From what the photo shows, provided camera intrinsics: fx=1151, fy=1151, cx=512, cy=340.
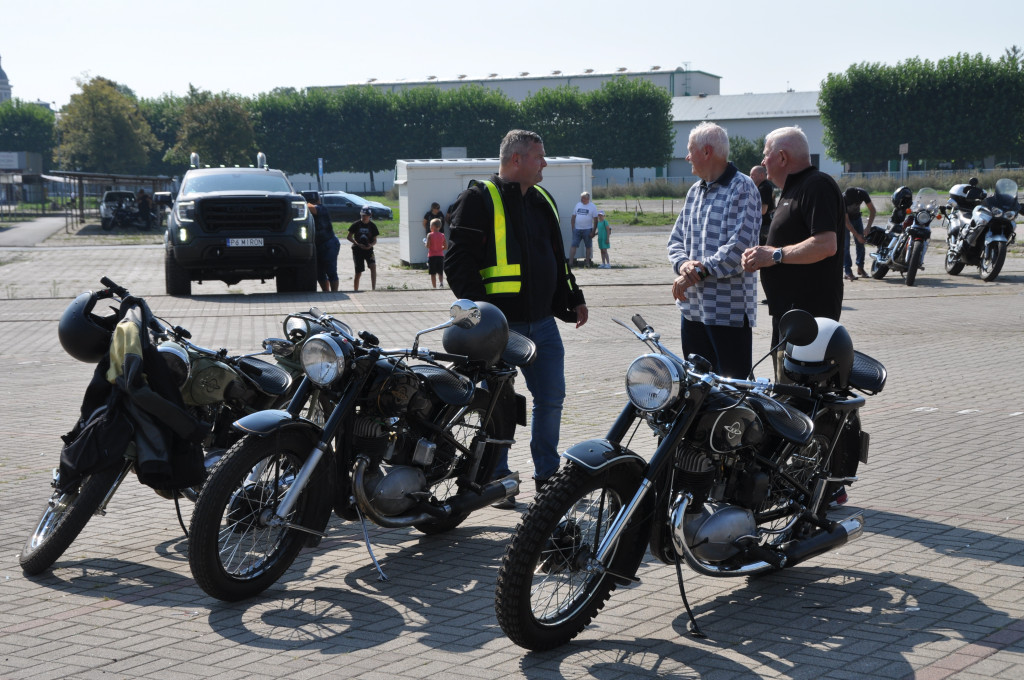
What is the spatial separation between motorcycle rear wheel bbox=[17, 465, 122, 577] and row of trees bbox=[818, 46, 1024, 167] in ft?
257

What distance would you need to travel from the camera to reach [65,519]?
16.0ft

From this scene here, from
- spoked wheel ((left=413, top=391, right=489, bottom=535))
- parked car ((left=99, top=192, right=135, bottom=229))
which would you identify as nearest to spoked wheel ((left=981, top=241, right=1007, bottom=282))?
spoked wheel ((left=413, top=391, right=489, bottom=535))

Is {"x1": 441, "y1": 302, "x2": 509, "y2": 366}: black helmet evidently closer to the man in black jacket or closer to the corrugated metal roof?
the man in black jacket

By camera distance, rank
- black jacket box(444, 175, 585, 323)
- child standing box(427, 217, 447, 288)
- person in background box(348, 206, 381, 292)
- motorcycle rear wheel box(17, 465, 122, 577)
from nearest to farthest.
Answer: motorcycle rear wheel box(17, 465, 122, 577)
black jacket box(444, 175, 585, 323)
person in background box(348, 206, 381, 292)
child standing box(427, 217, 447, 288)

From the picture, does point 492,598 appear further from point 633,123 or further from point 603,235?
point 633,123

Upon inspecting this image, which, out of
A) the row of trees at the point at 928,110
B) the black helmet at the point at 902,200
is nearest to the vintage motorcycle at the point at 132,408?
the black helmet at the point at 902,200

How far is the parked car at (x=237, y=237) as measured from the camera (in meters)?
17.9

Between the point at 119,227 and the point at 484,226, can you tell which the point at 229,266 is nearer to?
the point at 484,226

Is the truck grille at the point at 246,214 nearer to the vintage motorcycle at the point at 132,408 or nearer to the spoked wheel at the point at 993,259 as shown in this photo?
the spoked wheel at the point at 993,259

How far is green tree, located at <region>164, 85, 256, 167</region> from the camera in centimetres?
6956

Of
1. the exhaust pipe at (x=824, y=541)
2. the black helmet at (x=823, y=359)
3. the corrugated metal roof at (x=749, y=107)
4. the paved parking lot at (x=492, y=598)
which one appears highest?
the corrugated metal roof at (x=749, y=107)

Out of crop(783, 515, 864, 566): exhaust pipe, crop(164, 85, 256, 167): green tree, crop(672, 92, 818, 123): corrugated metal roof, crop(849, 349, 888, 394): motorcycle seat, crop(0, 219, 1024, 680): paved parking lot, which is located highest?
crop(672, 92, 818, 123): corrugated metal roof

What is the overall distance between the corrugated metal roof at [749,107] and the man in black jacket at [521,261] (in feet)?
309

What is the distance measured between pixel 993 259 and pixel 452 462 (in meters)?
15.9
